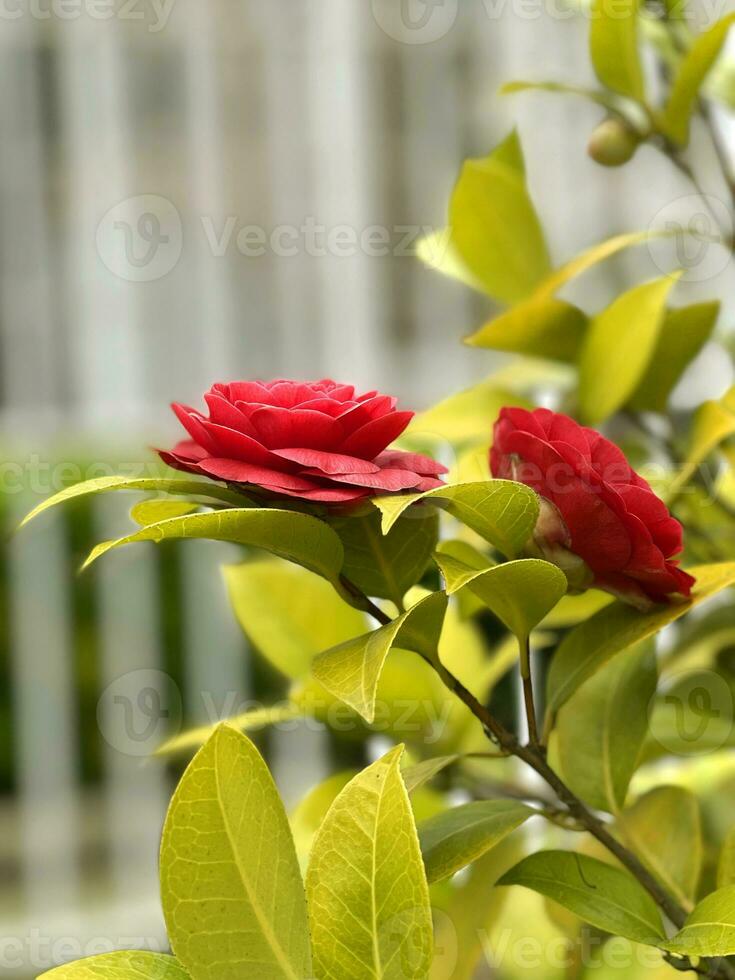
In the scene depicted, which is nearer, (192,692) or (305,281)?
(192,692)

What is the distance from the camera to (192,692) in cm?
227

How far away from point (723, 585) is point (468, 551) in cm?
7

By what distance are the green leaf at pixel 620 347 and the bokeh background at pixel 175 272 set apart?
164 centimetres

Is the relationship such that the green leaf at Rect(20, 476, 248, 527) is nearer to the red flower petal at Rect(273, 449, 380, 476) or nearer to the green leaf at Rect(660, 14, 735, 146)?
the red flower petal at Rect(273, 449, 380, 476)

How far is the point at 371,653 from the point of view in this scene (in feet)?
0.92

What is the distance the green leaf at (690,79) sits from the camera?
0.46 metres

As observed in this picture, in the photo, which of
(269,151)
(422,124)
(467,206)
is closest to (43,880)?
(269,151)

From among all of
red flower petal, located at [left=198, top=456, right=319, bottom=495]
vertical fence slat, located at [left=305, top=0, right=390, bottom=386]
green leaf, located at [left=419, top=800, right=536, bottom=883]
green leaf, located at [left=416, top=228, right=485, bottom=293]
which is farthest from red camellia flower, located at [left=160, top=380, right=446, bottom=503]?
vertical fence slat, located at [left=305, top=0, right=390, bottom=386]

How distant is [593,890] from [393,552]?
12 cm

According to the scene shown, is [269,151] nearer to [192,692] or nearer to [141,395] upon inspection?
[141,395]

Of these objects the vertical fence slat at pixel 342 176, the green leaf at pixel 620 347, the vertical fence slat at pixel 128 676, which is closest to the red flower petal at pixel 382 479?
the green leaf at pixel 620 347

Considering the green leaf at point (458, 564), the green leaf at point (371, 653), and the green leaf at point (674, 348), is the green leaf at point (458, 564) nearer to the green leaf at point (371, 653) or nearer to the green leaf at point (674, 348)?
the green leaf at point (371, 653)

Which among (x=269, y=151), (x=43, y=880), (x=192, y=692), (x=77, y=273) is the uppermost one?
(x=269, y=151)

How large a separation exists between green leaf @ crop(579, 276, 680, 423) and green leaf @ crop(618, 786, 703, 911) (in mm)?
159
